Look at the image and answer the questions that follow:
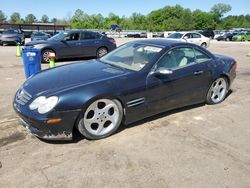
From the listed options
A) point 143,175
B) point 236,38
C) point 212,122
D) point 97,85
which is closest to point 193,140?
point 212,122

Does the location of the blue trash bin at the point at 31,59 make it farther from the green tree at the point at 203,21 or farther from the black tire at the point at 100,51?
the green tree at the point at 203,21

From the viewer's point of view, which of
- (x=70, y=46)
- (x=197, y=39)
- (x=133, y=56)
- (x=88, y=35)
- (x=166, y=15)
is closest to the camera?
(x=133, y=56)

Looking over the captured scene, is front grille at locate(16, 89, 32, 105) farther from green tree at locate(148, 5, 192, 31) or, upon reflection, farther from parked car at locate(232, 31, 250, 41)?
green tree at locate(148, 5, 192, 31)

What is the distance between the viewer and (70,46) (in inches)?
520

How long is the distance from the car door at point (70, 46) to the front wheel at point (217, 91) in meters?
8.49

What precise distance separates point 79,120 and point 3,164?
1.09 m

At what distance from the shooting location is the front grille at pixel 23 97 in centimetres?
407

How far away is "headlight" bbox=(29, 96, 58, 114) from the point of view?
3822mm

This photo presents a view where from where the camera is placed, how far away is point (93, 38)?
556 inches

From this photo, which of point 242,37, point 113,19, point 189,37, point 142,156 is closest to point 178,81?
point 142,156

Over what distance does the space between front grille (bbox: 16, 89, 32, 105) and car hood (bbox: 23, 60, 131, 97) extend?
0.05 metres

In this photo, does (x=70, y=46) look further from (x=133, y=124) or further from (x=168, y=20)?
(x=168, y=20)

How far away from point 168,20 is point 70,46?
10825 centimetres

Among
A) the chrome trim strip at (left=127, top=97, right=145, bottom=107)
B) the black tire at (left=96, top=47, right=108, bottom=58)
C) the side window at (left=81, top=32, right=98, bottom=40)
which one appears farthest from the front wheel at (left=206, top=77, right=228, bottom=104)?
the side window at (left=81, top=32, right=98, bottom=40)
